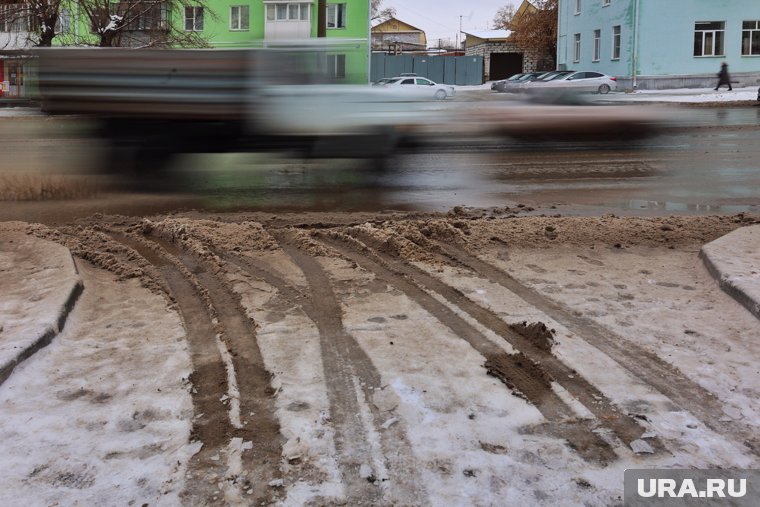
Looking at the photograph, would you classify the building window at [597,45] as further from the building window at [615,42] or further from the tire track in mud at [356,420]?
the tire track in mud at [356,420]

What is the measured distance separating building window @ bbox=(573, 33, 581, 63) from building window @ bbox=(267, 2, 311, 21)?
17.7m

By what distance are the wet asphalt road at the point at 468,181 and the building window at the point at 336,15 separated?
3865 centimetres

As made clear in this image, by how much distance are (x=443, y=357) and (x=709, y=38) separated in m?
39.1

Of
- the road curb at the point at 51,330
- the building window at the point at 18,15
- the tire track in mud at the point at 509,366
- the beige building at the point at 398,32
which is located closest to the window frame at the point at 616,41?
the building window at the point at 18,15

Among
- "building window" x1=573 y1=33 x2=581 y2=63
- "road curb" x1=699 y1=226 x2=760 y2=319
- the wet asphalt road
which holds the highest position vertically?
"building window" x1=573 y1=33 x2=581 y2=63

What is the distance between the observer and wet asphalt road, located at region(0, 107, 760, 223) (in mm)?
8648

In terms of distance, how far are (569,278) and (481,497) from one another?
10.3 feet

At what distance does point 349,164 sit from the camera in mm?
10516

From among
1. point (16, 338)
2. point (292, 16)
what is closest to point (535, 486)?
point (16, 338)

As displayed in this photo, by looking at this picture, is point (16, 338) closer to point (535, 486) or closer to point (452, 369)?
point (452, 369)

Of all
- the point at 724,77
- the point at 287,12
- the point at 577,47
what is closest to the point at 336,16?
the point at 287,12

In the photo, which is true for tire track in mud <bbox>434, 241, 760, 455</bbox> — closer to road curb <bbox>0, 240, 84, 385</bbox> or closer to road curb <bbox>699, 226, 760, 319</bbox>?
road curb <bbox>699, 226, 760, 319</bbox>

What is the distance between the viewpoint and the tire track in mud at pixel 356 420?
2.82 meters

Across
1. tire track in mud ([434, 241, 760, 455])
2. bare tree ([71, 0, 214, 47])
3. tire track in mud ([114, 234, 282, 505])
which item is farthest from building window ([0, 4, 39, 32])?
Result: tire track in mud ([434, 241, 760, 455])
